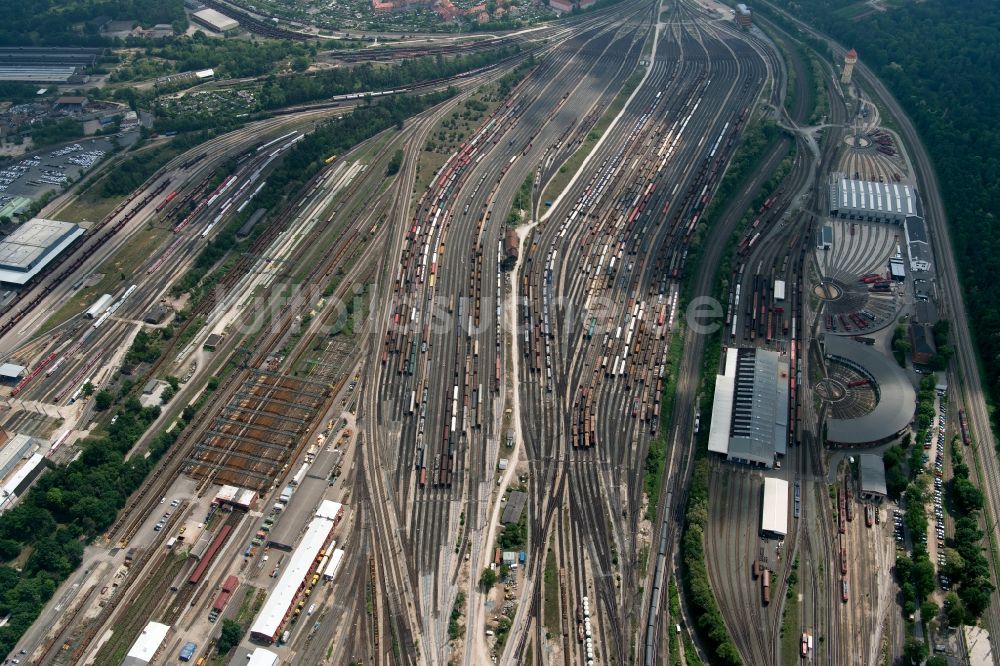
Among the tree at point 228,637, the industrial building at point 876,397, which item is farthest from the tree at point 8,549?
the industrial building at point 876,397

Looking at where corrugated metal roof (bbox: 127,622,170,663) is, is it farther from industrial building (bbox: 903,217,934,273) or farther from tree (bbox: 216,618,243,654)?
industrial building (bbox: 903,217,934,273)

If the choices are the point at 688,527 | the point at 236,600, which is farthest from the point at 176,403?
the point at 688,527

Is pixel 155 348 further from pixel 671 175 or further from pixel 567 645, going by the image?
pixel 671 175

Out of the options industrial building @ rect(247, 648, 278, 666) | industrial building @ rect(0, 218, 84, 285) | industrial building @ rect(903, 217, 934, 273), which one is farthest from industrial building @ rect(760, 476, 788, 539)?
industrial building @ rect(0, 218, 84, 285)

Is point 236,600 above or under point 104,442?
under

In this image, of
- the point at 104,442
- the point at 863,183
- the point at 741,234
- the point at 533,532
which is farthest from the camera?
the point at 863,183

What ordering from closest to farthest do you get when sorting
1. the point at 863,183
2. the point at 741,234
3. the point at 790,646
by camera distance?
the point at 790,646 → the point at 741,234 → the point at 863,183
